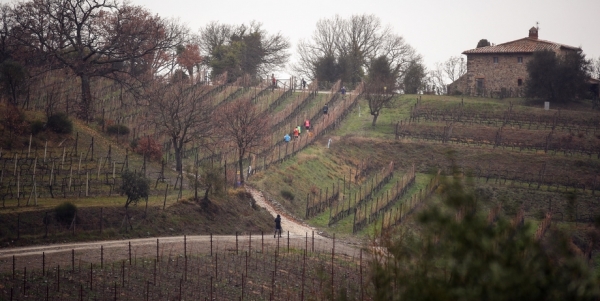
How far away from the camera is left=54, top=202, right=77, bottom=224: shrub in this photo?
91.7 feet

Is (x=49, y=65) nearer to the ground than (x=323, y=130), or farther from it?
farther from it

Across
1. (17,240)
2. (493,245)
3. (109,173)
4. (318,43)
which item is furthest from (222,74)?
(493,245)

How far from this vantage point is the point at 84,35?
49.3 meters

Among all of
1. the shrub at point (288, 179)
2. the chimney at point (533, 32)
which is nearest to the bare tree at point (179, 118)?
the shrub at point (288, 179)

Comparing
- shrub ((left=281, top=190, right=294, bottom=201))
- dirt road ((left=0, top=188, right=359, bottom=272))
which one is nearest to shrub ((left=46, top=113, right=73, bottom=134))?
shrub ((left=281, top=190, right=294, bottom=201))

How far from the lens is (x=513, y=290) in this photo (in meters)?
10.1

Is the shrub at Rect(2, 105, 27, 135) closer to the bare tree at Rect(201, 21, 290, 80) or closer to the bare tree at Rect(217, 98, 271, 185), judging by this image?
the bare tree at Rect(217, 98, 271, 185)

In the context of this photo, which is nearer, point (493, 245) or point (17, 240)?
point (493, 245)

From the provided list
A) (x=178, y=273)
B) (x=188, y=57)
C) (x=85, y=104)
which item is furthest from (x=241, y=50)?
(x=178, y=273)

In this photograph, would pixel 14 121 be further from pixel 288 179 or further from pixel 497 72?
pixel 497 72

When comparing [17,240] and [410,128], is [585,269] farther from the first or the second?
[410,128]

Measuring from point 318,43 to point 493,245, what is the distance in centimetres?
8263

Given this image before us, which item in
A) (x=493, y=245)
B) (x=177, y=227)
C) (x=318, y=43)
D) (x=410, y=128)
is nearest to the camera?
(x=493, y=245)

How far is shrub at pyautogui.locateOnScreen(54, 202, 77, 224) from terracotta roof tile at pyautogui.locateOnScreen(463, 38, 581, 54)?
2062 inches
